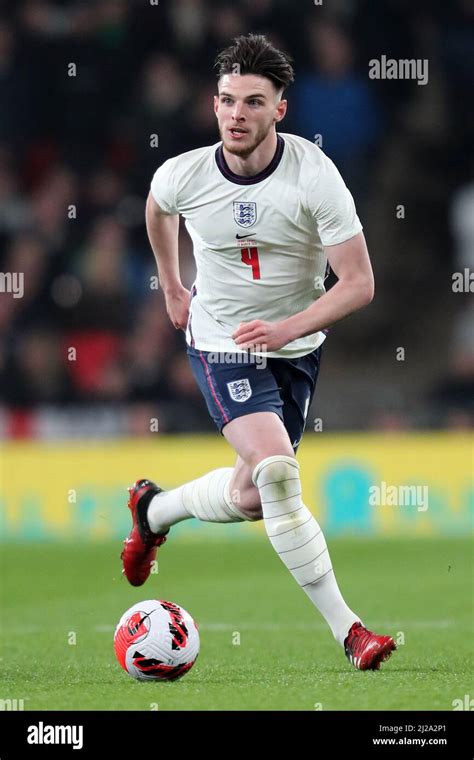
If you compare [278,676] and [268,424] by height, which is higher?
[268,424]

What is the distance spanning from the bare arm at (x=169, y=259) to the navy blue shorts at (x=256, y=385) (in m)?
0.25

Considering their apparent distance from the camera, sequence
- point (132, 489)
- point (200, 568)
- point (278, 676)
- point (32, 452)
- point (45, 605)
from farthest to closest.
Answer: point (32, 452)
point (200, 568)
point (45, 605)
point (132, 489)
point (278, 676)

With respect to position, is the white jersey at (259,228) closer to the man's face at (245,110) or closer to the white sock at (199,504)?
the man's face at (245,110)

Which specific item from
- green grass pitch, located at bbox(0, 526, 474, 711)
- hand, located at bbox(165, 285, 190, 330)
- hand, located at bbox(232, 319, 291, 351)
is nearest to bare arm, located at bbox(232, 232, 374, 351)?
hand, located at bbox(232, 319, 291, 351)

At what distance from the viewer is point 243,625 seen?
713 cm

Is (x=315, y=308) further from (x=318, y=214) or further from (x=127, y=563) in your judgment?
(x=127, y=563)

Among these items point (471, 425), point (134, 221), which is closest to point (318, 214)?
point (471, 425)

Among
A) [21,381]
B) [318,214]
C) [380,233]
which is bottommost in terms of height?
[318,214]

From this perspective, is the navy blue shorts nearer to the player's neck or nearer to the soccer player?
the soccer player

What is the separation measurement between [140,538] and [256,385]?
121 cm

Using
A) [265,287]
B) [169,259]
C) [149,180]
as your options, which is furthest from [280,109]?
[149,180]

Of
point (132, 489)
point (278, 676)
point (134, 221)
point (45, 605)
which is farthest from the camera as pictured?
point (134, 221)

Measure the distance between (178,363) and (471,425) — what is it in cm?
254

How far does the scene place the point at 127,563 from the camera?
258 inches
